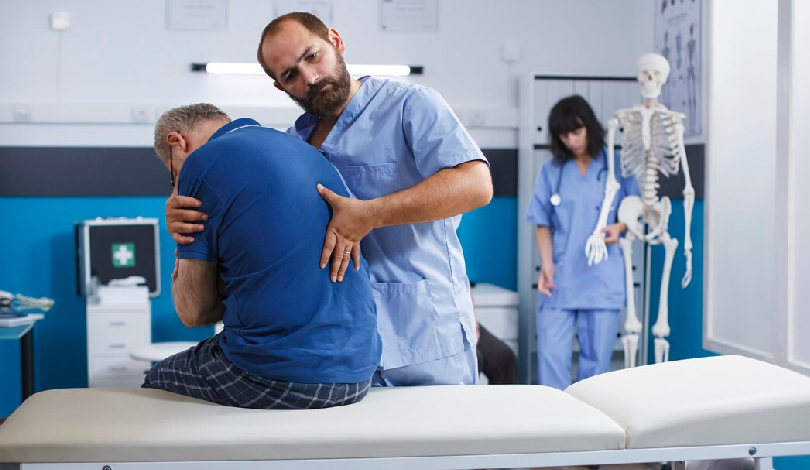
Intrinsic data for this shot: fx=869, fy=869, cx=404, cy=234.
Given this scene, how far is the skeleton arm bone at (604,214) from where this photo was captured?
358cm

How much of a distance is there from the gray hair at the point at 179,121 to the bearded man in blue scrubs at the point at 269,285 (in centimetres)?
25

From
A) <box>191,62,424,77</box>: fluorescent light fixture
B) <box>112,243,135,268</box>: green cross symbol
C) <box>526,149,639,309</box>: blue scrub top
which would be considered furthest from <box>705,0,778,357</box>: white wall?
<box>112,243,135,268</box>: green cross symbol

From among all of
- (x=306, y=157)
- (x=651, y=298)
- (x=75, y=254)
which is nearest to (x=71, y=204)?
(x=75, y=254)

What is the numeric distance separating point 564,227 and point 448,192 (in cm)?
242

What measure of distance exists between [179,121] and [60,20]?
2992 millimetres

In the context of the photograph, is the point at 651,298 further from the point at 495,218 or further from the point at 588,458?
the point at 588,458

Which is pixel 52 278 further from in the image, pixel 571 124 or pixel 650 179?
pixel 650 179

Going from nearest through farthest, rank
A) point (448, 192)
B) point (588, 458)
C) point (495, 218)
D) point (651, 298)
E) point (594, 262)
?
A: point (588, 458) < point (448, 192) < point (594, 262) < point (651, 298) < point (495, 218)

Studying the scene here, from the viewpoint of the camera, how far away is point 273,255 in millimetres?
1479

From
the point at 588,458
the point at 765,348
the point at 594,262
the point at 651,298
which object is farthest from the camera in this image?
the point at 651,298

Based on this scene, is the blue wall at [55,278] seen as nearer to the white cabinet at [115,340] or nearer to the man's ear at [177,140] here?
the white cabinet at [115,340]

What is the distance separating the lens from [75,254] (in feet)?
14.5

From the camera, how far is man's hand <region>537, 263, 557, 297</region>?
3.96 metres

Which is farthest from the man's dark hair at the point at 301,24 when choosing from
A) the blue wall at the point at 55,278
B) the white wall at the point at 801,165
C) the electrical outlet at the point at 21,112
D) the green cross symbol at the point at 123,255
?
the electrical outlet at the point at 21,112
